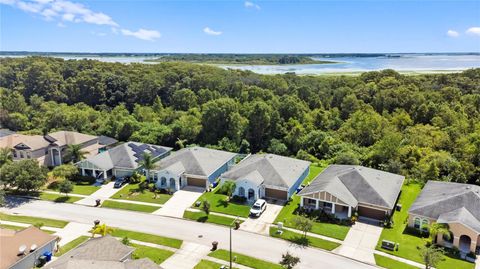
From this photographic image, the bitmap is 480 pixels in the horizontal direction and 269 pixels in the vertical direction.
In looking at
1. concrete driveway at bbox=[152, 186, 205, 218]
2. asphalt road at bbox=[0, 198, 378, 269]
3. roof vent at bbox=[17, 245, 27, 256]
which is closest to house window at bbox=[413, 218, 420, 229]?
asphalt road at bbox=[0, 198, 378, 269]

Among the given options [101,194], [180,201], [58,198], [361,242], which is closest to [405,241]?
[361,242]

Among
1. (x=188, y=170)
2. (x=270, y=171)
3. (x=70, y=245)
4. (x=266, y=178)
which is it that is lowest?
(x=70, y=245)

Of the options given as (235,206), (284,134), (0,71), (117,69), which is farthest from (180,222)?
(0,71)

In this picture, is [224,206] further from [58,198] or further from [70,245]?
[58,198]

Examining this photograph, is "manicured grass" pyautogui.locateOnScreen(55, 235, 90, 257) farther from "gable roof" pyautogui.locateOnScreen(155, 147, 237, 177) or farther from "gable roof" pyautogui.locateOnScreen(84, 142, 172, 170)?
"gable roof" pyautogui.locateOnScreen(84, 142, 172, 170)

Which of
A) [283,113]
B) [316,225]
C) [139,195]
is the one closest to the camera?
[316,225]

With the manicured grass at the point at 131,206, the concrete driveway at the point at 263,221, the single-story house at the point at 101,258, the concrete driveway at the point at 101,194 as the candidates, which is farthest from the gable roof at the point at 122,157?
the single-story house at the point at 101,258

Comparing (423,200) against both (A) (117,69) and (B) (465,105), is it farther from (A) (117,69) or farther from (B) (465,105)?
(A) (117,69)

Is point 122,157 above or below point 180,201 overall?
above
